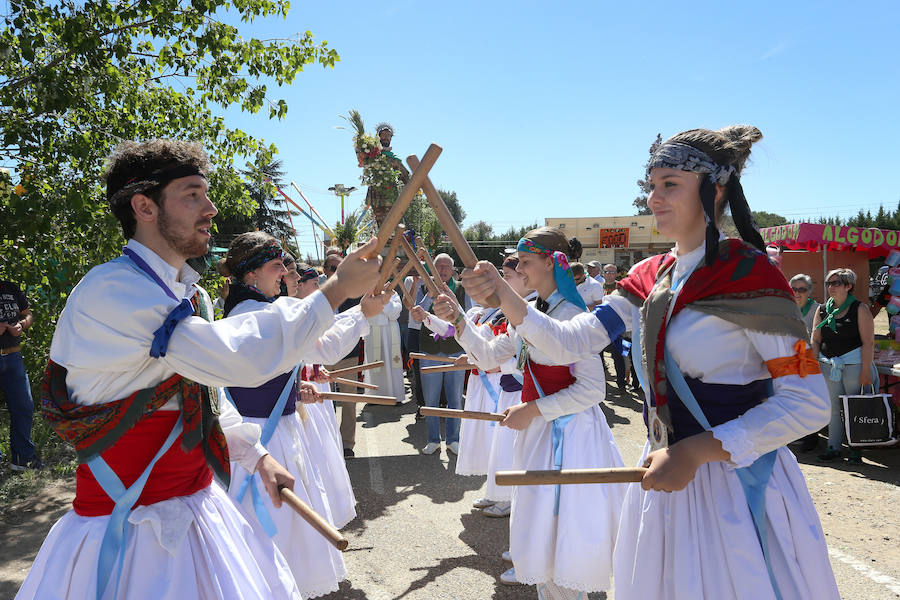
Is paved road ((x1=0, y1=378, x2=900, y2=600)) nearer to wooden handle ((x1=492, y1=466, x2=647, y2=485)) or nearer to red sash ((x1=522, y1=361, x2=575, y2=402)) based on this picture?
red sash ((x1=522, y1=361, x2=575, y2=402))

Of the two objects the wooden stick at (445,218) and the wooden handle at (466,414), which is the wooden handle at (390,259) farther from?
the wooden handle at (466,414)

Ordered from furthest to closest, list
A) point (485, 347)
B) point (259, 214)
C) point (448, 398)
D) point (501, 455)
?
1. point (259, 214)
2. point (448, 398)
3. point (501, 455)
4. point (485, 347)

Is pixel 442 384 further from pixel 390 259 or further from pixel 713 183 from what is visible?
pixel 713 183

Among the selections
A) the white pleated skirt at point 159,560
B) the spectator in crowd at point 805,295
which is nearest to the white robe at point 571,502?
the white pleated skirt at point 159,560

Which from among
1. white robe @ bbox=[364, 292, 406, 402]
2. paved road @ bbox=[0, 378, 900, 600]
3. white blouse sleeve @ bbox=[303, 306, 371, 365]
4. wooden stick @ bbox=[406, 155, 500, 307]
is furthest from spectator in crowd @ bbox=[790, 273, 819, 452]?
wooden stick @ bbox=[406, 155, 500, 307]

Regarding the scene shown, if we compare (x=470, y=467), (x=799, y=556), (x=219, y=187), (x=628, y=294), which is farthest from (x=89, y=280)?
(x=219, y=187)

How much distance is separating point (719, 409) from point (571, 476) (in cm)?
56

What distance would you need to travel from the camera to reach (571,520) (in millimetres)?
3201

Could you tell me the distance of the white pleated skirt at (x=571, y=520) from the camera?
3148mm

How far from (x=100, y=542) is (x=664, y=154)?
2.31 metres

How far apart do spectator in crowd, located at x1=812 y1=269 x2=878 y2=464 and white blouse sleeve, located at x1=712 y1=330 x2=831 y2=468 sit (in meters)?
5.62

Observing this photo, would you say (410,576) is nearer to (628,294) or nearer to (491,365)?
(491,365)

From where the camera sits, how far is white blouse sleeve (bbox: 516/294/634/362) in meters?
2.53

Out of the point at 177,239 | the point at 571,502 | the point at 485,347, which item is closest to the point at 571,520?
the point at 571,502
